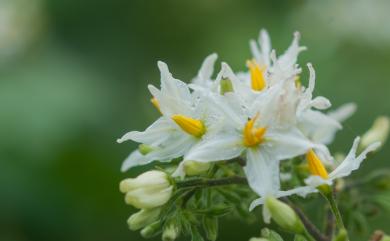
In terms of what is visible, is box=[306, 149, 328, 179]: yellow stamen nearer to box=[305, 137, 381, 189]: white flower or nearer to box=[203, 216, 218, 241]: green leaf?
box=[305, 137, 381, 189]: white flower

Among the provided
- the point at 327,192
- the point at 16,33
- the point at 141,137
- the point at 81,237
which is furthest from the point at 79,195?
the point at 327,192

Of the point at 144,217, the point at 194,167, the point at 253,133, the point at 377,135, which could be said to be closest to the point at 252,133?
the point at 253,133

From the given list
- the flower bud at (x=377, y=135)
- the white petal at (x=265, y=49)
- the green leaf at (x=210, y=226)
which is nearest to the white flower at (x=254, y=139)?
the green leaf at (x=210, y=226)

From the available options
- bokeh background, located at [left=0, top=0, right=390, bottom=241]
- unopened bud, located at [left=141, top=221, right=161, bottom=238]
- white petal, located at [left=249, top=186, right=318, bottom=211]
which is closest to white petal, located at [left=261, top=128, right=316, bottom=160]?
white petal, located at [left=249, top=186, right=318, bottom=211]

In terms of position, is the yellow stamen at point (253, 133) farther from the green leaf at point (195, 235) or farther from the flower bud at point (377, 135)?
the flower bud at point (377, 135)

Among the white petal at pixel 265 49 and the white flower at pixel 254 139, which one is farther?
the white petal at pixel 265 49

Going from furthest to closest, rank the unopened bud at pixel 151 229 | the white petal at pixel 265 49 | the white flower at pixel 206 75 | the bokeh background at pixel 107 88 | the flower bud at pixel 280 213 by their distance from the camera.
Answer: the bokeh background at pixel 107 88, the white petal at pixel 265 49, the white flower at pixel 206 75, the unopened bud at pixel 151 229, the flower bud at pixel 280 213

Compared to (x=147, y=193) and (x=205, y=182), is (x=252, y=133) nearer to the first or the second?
(x=205, y=182)
